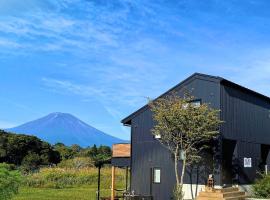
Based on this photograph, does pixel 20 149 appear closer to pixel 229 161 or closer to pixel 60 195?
pixel 60 195

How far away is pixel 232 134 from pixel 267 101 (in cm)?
511

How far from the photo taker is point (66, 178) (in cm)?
3900

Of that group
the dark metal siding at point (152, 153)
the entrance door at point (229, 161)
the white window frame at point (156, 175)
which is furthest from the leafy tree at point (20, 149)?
the entrance door at point (229, 161)

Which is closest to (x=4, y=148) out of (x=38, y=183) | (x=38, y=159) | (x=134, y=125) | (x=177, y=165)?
(x=38, y=159)

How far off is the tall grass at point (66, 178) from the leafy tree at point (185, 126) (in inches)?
588

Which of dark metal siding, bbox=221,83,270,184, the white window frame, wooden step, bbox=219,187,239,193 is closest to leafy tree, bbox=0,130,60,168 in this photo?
the white window frame

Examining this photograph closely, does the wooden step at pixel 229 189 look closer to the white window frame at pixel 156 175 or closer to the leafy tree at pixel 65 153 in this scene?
the white window frame at pixel 156 175

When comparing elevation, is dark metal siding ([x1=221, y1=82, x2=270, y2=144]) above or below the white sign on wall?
above

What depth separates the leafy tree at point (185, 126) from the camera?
22.5 m

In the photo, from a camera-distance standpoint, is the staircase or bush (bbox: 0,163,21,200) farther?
the staircase

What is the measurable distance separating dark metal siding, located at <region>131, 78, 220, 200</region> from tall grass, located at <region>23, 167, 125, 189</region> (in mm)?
10118

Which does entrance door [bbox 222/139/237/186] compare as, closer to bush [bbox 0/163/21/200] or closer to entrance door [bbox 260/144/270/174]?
entrance door [bbox 260/144/270/174]

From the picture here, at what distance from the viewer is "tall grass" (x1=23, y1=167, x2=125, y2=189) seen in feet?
125

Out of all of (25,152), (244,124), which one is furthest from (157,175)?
(25,152)
